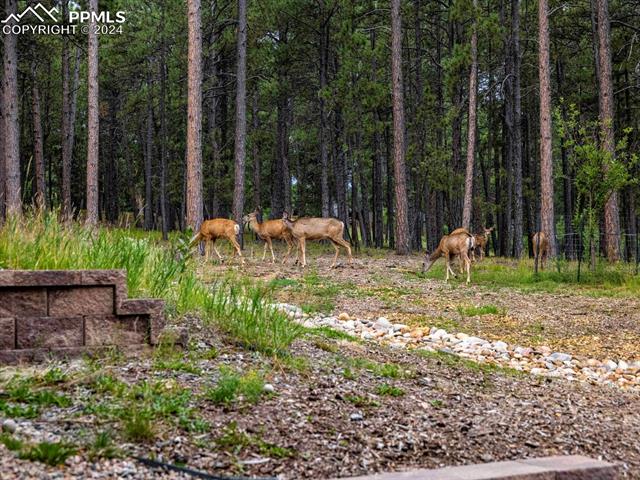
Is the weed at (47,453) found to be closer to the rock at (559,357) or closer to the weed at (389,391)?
the weed at (389,391)

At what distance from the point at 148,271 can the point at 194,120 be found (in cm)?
1122

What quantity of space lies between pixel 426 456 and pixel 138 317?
2592mm

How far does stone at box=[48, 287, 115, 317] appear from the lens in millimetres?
5305

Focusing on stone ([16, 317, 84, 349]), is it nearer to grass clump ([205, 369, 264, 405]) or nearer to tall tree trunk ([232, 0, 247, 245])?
grass clump ([205, 369, 264, 405])

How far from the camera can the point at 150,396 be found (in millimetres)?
4594

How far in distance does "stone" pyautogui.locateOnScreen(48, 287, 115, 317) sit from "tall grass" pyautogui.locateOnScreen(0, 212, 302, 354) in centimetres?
83

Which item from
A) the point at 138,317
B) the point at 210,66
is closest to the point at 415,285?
the point at 138,317

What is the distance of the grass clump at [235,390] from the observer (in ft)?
15.7

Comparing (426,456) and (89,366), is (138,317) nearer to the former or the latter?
(89,366)

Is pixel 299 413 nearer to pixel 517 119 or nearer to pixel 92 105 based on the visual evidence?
pixel 92 105

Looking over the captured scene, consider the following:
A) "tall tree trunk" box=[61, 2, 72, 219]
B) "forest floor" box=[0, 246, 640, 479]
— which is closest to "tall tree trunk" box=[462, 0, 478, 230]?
"tall tree trunk" box=[61, 2, 72, 219]

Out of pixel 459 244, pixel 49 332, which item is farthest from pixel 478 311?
pixel 49 332

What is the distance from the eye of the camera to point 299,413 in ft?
15.7

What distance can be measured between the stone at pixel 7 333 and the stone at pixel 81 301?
0.28 m
